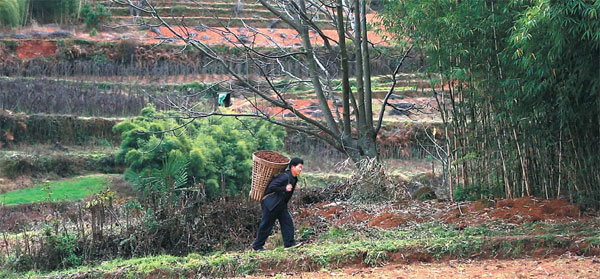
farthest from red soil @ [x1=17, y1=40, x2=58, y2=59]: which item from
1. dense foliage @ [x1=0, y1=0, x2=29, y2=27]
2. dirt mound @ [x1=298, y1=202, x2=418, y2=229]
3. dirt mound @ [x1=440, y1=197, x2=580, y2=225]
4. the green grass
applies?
dirt mound @ [x1=440, y1=197, x2=580, y2=225]

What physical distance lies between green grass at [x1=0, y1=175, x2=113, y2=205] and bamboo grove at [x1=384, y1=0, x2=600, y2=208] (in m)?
10.1

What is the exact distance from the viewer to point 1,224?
1373 cm

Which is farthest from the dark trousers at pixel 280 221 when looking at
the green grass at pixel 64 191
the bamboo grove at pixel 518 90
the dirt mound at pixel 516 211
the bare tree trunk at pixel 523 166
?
the green grass at pixel 64 191

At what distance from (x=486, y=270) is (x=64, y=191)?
14.6m

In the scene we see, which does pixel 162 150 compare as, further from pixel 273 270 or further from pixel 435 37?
pixel 273 270

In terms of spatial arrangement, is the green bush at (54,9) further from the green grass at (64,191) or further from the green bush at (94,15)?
the green grass at (64,191)

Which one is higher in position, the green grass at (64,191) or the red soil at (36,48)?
the red soil at (36,48)

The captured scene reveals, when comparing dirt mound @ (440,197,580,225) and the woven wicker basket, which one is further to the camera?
dirt mound @ (440,197,580,225)

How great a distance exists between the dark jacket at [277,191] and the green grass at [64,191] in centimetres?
1040

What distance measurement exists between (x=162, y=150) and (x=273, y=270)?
31.6 ft

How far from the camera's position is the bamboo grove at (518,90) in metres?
8.38

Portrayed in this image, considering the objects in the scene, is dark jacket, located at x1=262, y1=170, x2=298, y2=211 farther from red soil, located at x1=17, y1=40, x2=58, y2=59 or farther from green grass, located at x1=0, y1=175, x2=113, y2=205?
red soil, located at x1=17, y1=40, x2=58, y2=59

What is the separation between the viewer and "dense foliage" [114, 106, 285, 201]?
1667 cm

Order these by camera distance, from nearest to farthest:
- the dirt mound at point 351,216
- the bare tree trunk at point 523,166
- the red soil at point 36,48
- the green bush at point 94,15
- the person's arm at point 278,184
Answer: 1. the person's arm at point 278,184
2. the dirt mound at point 351,216
3. the bare tree trunk at point 523,166
4. the red soil at point 36,48
5. the green bush at point 94,15
